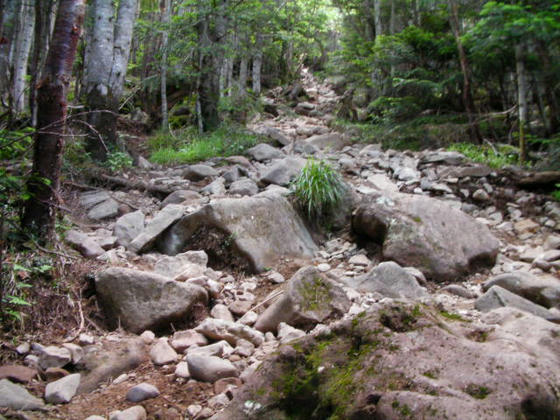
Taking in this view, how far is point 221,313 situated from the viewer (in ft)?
12.0

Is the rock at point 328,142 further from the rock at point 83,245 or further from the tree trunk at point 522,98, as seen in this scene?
the rock at point 83,245

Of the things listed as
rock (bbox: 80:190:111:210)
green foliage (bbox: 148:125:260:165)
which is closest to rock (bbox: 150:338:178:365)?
rock (bbox: 80:190:111:210)

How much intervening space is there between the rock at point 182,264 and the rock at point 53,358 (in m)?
1.36

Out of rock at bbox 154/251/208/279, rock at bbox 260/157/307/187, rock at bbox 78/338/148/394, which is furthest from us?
rock at bbox 260/157/307/187

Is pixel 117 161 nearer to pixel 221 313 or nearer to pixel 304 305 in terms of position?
pixel 221 313

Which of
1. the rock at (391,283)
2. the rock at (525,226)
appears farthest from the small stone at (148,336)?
the rock at (525,226)

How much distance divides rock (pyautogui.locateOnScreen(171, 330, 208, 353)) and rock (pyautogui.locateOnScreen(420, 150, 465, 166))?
6.00 metres

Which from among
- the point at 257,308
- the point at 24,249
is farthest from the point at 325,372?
the point at 24,249

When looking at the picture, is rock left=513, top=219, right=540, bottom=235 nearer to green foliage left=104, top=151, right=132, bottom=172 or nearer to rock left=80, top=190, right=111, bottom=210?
rock left=80, top=190, right=111, bottom=210

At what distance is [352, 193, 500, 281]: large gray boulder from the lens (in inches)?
185

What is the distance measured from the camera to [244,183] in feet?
21.0

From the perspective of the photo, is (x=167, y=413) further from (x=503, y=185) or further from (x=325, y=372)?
(x=503, y=185)

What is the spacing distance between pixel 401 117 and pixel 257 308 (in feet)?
25.3

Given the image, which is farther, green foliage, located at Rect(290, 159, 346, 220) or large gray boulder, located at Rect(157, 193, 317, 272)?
green foliage, located at Rect(290, 159, 346, 220)
